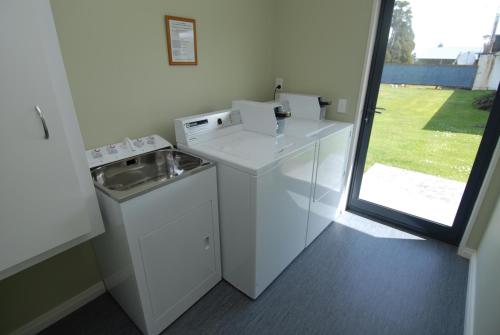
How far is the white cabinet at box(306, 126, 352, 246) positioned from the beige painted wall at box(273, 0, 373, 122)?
1.22ft

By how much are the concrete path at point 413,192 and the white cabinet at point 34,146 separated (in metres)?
2.54

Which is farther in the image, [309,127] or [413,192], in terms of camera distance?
[413,192]

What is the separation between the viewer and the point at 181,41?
189 cm

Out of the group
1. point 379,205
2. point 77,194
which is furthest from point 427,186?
point 77,194

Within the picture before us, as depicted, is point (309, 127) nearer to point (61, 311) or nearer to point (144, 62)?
point (144, 62)

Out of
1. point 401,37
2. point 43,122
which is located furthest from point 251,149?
point 401,37

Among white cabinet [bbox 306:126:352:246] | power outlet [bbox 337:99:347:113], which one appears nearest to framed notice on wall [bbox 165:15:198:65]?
white cabinet [bbox 306:126:352:246]

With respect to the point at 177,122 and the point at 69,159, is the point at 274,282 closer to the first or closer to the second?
the point at 177,122

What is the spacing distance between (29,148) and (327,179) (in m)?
1.95

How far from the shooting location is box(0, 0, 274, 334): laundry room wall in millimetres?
1466

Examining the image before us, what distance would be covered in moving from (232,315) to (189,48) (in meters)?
1.91

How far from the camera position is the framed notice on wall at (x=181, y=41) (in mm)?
1816

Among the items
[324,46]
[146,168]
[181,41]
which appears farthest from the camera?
[324,46]

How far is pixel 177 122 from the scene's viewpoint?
1790 millimetres
